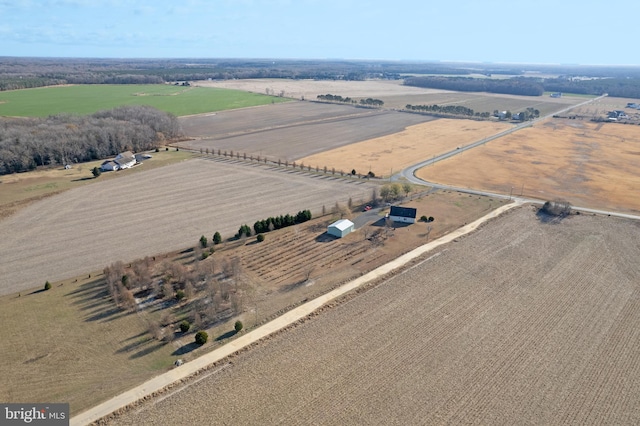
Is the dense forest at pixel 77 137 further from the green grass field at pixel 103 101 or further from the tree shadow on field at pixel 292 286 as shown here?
the tree shadow on field at pixel 292 286

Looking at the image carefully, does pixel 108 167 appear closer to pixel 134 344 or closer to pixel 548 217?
pixel 134 344

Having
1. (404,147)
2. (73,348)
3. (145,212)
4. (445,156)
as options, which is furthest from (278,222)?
(404,147)

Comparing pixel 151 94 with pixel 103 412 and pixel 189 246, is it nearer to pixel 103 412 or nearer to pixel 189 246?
pixel 189 246

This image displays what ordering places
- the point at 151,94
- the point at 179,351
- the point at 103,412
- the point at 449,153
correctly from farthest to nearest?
1. the point at 151,94
2. the point at 449,153
3. the point at 179,351
4. the point at 103,412

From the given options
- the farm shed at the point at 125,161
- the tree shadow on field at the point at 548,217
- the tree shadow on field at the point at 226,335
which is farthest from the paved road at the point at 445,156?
the farm shed at the point at 125,161

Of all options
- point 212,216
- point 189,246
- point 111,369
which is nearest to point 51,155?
point 212,216

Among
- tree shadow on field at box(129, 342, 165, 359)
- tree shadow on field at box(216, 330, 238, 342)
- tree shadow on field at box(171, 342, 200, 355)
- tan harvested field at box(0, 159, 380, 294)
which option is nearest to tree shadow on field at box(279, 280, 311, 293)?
tree shadow on field at box(216, 330, 238, 342)

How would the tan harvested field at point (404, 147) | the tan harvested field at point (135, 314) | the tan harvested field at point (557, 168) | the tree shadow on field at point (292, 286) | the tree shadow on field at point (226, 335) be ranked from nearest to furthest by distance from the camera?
the tan harvested field at point (135, 314) < the tree shadow on field at point (226, 335) < the tree shadow on field at point (292, 286) < the tan harvested field at point (557, 168) < the tan harvested field at point (404, 147)
